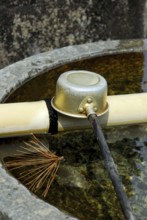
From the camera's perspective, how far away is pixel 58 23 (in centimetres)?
423

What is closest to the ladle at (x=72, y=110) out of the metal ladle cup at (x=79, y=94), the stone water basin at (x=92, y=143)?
the metal ladle cup at (x=79, y=94)

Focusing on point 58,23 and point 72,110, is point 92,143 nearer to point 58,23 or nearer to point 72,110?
point 72,110

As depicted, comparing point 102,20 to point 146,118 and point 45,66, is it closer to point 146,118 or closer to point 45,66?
point 45,66

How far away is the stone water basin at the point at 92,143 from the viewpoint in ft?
6.23

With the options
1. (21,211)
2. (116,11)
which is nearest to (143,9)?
(116,11)

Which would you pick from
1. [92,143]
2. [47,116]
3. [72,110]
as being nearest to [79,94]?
[72,110]

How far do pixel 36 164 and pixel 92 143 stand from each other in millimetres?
323

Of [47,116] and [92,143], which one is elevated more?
[47,116]

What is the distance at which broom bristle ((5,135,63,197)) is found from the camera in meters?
1.94

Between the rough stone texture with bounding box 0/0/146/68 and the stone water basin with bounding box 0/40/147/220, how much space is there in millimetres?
1271

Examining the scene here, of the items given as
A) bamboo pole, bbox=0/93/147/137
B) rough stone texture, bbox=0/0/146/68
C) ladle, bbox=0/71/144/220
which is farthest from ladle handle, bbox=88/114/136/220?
rough stone texture, bbox=0/0/146/68

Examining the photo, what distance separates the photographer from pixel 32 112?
2.07m

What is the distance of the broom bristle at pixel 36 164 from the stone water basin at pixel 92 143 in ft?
0.10

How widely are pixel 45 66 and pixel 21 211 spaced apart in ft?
3.96
